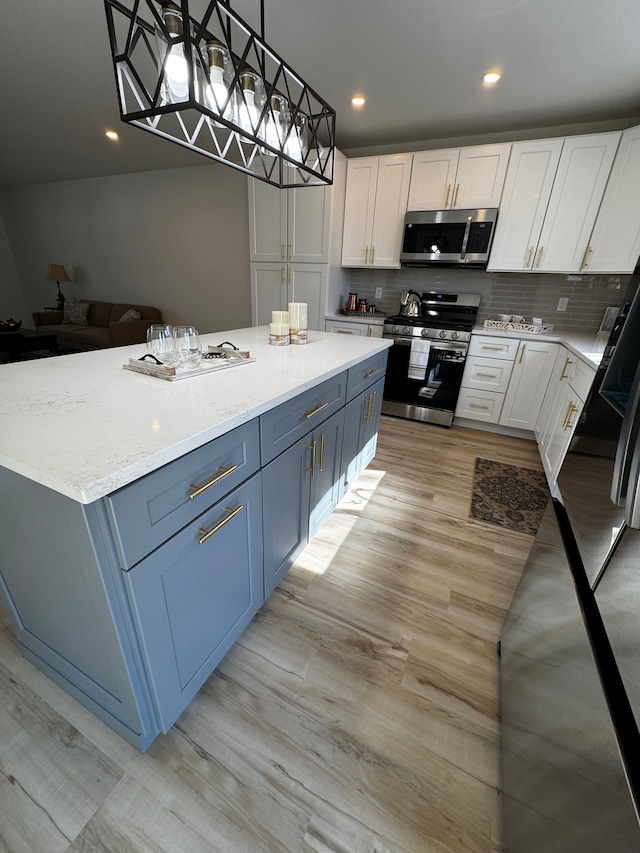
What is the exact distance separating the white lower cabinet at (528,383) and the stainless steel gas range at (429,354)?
0.44m

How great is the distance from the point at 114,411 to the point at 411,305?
128 inches

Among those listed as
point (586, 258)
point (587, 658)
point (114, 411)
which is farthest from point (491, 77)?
point (587, 658)

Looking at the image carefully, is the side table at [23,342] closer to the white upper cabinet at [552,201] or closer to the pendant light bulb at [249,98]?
the pendant light bulb at [249,98]

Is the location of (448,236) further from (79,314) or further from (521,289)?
(79,314)

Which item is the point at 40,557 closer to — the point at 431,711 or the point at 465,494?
the point at 431,711

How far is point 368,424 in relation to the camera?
223 centimetres

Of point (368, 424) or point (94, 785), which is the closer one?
point (94, 785)

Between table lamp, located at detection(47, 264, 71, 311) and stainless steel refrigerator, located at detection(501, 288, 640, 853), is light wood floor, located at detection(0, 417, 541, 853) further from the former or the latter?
table lamp, located at detection(47, 264, 71, 311)

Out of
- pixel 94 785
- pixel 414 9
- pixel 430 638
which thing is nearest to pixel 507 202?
pixel 414 9

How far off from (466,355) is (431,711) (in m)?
2.73

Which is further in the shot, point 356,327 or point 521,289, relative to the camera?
point 356,327

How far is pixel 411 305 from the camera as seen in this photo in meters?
3.53

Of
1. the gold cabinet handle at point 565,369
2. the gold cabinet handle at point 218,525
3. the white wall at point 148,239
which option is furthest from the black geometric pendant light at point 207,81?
the white wall at point 148,239

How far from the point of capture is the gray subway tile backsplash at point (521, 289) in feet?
10.0
